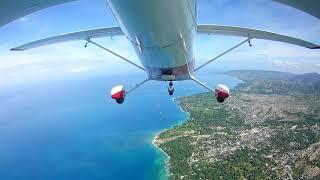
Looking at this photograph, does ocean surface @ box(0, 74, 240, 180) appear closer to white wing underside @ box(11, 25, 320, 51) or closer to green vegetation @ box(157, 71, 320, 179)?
green vegetation @ box(157, 71, 320, 179)

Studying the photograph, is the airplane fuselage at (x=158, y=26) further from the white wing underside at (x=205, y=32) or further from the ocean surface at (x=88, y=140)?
the ocean surface at (x=88, y=140)

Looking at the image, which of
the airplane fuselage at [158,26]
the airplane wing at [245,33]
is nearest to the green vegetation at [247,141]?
the airplane wing at [245,33]

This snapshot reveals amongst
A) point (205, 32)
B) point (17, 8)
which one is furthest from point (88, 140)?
point (17, 8)

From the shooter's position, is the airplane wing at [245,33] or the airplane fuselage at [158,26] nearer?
the airplane fuselage at [158,26]

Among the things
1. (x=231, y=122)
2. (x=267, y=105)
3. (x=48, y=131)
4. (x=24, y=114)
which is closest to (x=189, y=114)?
(x=231, y=122)

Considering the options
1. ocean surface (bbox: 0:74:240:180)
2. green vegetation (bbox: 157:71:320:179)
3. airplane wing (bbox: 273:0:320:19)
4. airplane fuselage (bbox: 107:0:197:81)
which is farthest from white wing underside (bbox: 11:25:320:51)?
ocean surface (bbox: 0:74:240:180)

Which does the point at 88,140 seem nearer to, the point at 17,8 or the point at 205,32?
the point at 205,32

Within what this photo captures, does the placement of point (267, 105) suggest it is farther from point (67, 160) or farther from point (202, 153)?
point (67, 160)
